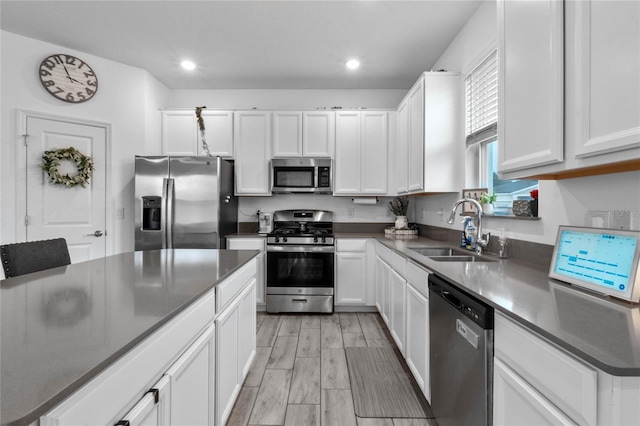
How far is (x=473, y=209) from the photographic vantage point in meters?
2.51

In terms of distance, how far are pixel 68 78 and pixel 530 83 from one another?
4042mm

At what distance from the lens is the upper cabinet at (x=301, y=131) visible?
12.6 feet

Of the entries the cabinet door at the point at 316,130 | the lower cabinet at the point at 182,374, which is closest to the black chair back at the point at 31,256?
the lower cabinet at the point at 182,374

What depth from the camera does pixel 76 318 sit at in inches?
34.2

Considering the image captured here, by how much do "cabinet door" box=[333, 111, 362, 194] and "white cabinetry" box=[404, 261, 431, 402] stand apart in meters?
1.80

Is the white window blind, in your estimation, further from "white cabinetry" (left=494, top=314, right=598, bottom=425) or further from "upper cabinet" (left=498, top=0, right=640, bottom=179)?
"white cabinetry" (left=494, top=314, right=598, bottom=425)

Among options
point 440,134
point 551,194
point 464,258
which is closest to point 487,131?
point 440,134

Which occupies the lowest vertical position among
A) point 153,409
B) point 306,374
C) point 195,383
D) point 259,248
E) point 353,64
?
point 306,374

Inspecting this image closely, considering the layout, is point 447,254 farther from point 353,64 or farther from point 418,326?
point 353,64

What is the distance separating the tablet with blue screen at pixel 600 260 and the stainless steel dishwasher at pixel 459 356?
1.41ft

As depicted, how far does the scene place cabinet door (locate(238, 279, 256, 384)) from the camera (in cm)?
187

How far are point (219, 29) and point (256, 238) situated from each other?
2.11 metres

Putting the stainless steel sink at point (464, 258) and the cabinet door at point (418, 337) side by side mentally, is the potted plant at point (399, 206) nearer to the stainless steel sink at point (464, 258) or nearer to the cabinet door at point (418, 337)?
the stainless steel sink at point (464, 258)

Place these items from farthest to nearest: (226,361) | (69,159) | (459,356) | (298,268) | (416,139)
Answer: (298,268) < (69,159) < (416,139) < (226,361) < (459,356)
